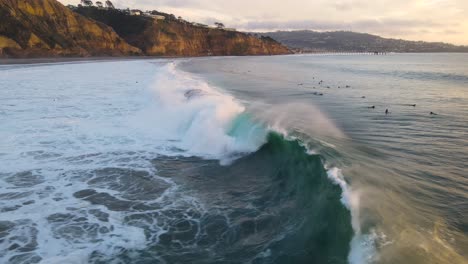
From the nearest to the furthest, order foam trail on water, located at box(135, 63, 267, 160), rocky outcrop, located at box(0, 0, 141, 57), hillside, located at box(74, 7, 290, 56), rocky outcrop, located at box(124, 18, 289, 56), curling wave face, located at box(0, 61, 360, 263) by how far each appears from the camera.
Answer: curling wave face, located at box(0, 61, 360, 263) < foam trail on water, located at box(135, 63, 267, 160) < rocky outcrop, located at box(0, 0, 141, 57) < rocky outcrop, located at box(124, 18, 289, 56) < hillside, located at box(74, 7, 290, 56)

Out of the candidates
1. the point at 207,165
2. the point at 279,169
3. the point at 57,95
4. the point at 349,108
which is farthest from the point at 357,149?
the point at 57,95

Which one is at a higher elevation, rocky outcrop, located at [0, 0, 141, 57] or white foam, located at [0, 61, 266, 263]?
rocky outcrop, located at [0, 0, 141, 57]

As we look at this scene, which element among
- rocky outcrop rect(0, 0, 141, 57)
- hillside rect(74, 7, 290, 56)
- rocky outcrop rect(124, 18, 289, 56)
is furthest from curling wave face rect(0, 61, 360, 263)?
rocky outcrop rect(124, 18, 289, 56)

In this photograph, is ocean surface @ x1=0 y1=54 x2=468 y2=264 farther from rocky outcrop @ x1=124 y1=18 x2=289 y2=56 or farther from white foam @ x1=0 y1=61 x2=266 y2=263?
rocky outcrop @ x1=124 y1=18 x2=289 y2=56

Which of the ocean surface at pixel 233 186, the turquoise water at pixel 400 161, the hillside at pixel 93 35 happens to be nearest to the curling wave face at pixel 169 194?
the ocean surface at pixel 233 186

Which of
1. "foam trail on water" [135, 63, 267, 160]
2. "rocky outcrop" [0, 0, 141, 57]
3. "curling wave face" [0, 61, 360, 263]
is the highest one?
"rocky outcrop" [0, 0, 141, 57]

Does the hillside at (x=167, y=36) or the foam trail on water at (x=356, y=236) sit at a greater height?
the hillside at (x=167, y=36)

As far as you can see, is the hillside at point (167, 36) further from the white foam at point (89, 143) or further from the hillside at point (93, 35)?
the white foam at point (89, 143)
